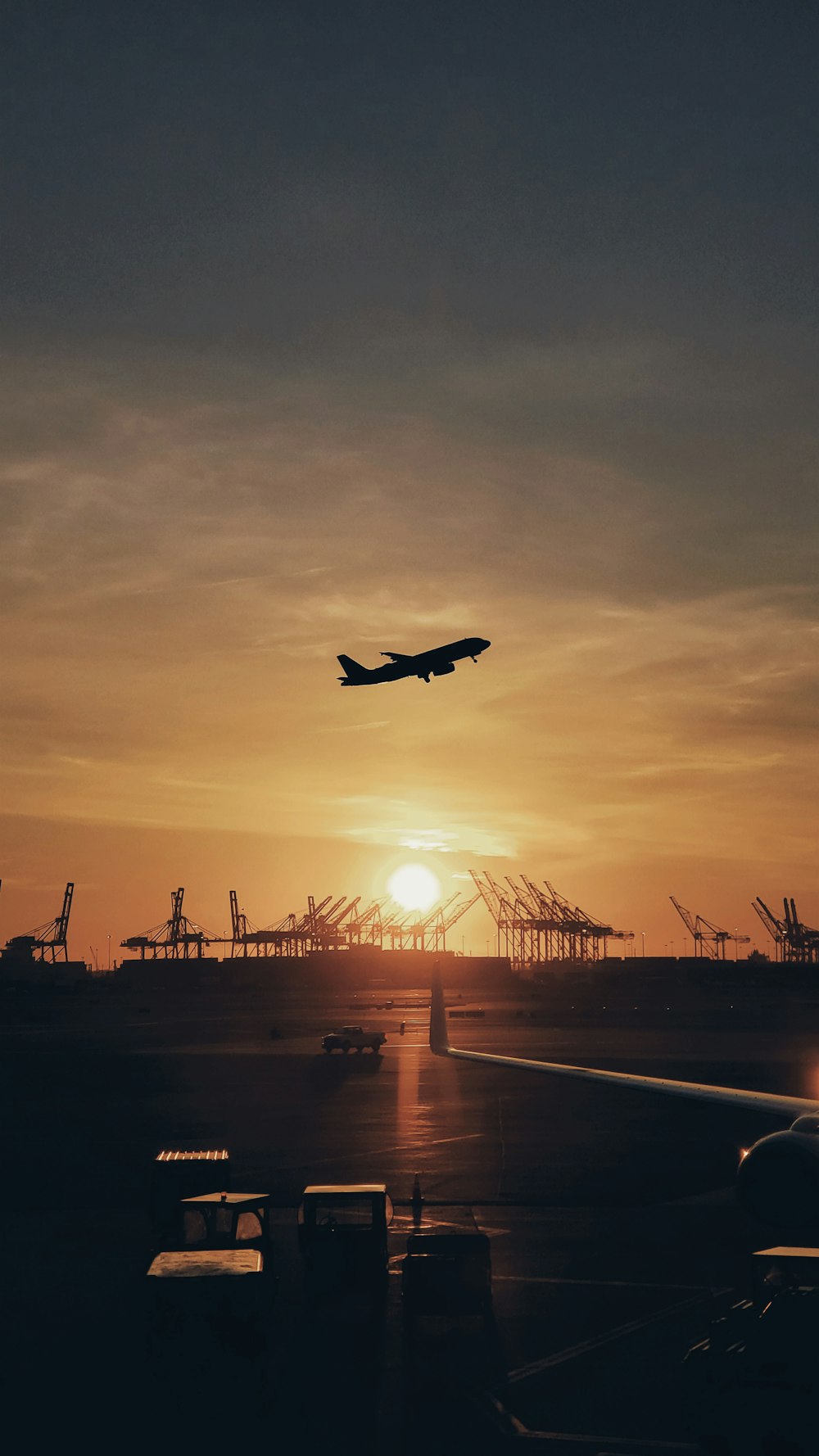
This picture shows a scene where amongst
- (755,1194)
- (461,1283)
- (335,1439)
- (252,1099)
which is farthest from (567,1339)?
(252,1099)

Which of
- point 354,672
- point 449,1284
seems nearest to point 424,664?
point 354,672

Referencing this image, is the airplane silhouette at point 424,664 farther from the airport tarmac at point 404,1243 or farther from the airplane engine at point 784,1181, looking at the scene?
the airplane engine at point 784,1181

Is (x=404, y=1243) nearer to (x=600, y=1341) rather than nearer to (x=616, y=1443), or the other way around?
(x=600, y=1341)

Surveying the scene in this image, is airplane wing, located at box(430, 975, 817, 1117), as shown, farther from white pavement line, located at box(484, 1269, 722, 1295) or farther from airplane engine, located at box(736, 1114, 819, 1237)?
white pavement line, located at box(484, 1269, 722, 1295)

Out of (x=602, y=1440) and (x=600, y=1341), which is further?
(x=600, y=1341)

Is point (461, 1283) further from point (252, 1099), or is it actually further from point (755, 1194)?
point (252, 1099)

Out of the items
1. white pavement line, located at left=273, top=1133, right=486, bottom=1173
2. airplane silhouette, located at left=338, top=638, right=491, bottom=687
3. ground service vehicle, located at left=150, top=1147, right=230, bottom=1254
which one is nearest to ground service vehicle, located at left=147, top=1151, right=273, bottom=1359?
ground service vehicle, located at left=150, top=1147, right=230, bottom=1254

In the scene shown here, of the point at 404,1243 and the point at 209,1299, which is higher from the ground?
the point at 209,1299
